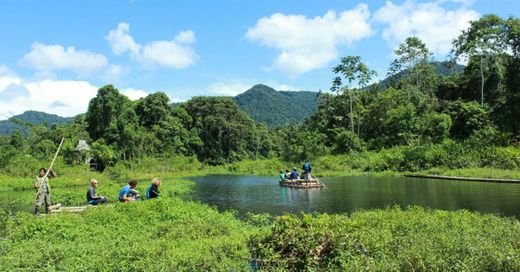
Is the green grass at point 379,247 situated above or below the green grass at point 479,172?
above

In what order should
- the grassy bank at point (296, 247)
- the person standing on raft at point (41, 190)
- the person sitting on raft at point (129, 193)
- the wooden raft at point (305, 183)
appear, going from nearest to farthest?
the grassy bank at point (296, 247)
the person standing on raft at point (41, 190)
the person sitting on raft at point (129, 193)
the wooden raft at point (305, 183)

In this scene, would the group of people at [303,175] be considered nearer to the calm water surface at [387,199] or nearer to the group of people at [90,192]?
the calm water surface at [387,199]

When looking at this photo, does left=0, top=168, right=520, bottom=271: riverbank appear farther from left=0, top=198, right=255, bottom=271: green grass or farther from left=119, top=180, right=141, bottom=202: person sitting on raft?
left=119, top=180, right=141, bottom=202: person sitting on raft

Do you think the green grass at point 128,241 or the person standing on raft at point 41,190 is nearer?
the green grass at point 128,241

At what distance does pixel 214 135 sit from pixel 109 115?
20746 mm

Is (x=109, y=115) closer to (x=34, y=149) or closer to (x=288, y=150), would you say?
(x=34, y=149)

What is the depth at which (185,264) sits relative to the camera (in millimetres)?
9023

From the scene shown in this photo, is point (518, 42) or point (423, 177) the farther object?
point (518, 42)

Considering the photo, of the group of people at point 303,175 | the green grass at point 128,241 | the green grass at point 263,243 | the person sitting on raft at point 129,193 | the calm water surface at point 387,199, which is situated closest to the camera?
the green grass at point 263,243

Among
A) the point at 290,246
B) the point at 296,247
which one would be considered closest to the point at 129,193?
the point at 290,246

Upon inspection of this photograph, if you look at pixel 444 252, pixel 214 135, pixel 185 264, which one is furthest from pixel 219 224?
pixel 214 135

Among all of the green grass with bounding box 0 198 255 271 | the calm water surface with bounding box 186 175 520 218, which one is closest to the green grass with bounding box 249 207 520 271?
the green grass with bounding box 0 198 255 271

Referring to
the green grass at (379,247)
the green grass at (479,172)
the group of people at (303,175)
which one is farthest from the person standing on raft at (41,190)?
the green grass at (479,172)

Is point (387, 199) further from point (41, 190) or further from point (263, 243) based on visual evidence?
point (41, 190)
